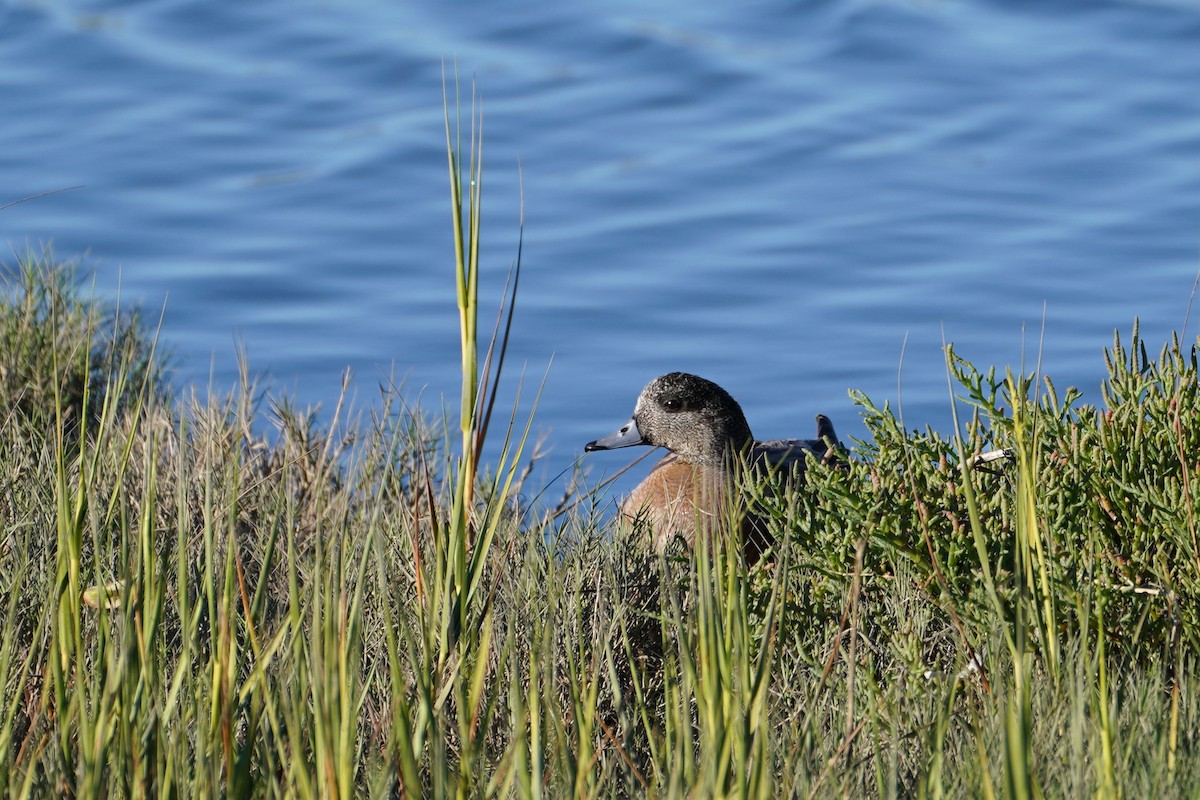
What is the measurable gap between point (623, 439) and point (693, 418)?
1.24ft

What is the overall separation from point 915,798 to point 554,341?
23.0ft

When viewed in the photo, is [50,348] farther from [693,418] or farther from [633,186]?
[633,186]

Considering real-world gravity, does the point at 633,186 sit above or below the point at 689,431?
above

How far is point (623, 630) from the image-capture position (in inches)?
138

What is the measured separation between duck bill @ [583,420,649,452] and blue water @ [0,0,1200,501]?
1699 millimetres

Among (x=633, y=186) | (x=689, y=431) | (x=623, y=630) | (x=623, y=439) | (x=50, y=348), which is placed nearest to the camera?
(x=623, y=630)

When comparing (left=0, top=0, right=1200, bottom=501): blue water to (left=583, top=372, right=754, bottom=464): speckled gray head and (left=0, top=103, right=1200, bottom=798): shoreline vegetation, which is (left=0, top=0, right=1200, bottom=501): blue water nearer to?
(left=583, top=372, right=754, bottom=464): speckled gray head

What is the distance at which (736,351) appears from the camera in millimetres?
9789

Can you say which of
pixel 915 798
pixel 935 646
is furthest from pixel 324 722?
pixel 935 646

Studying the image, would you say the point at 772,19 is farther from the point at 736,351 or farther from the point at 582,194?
the point at 736,351

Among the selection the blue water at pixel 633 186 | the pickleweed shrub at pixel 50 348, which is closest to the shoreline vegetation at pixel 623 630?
the pickleweed shrub at pixel 50 348

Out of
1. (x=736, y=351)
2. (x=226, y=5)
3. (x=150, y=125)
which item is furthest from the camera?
(x=226, y=5)

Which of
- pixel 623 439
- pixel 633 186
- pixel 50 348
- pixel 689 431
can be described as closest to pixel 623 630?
pixel 689 431

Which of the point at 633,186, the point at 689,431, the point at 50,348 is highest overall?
the point at 633,186
